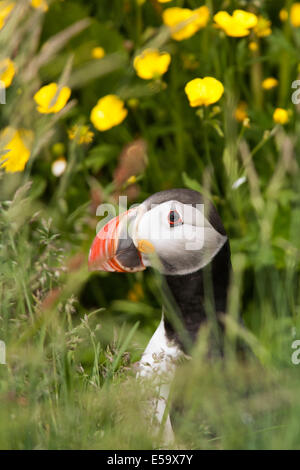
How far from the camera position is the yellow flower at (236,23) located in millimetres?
1759

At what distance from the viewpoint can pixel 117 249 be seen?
1.32m

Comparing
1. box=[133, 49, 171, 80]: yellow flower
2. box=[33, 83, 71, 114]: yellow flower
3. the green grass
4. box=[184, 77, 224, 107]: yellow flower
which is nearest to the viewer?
the green grass

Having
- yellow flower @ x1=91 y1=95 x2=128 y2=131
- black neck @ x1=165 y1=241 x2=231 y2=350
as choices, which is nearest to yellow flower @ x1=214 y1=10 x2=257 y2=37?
yellow flower @ x1=91 y1=95 x2=128 y2=131

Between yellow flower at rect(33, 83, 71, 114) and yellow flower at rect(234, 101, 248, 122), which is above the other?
yellow flower at rect(33, 83, 71, 114)

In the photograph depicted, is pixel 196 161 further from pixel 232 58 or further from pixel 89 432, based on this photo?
pixel 89 432

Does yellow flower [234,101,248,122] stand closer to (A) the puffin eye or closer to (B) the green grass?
(B) the green grass

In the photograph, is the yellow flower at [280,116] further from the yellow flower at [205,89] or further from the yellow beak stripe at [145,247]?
the yellow beak stripe at [145,247]

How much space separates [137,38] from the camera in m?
2.23

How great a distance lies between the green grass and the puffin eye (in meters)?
0.09

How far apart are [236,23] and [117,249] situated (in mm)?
775

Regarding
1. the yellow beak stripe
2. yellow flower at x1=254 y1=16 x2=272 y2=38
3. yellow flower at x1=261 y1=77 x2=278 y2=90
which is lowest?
yellow flower at x1=261 y1=77 x2=278 y2=90

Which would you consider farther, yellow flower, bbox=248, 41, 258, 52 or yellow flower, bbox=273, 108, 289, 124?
yellow flower, bbox=248, 41, 258, 52

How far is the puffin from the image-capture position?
131 cm
